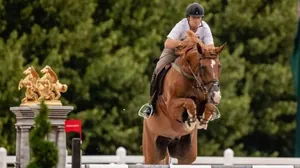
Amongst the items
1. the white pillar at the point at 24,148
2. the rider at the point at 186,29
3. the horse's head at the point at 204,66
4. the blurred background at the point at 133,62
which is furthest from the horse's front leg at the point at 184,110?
the blurred background at the point at 133,62

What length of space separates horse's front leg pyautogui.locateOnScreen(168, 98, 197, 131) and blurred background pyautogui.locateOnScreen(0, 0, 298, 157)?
12056 mm

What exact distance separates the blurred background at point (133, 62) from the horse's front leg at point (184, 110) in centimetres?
1206

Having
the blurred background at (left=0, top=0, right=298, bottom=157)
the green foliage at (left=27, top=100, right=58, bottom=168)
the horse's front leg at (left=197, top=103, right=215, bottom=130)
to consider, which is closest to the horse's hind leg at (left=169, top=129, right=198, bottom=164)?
the horse's front leg at (left=197, top=103, right=215, bottom=130)

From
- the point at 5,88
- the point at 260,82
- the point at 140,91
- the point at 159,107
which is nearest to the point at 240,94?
the point at 260,82

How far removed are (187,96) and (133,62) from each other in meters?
15.0

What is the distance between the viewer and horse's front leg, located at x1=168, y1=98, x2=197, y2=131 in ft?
69.6

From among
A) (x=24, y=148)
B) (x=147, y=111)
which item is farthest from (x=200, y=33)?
(x=24, y=148)

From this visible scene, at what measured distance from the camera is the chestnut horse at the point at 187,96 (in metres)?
21.2

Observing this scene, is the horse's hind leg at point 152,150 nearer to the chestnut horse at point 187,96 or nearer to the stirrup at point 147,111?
the chestnut horse at point 187,96

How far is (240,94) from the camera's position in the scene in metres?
39.8

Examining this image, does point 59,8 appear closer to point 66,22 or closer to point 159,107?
point 66,22

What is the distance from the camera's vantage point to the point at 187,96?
2155 cm

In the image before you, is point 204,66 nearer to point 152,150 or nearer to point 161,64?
point 161,64

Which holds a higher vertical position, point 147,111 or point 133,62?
point 133,62
